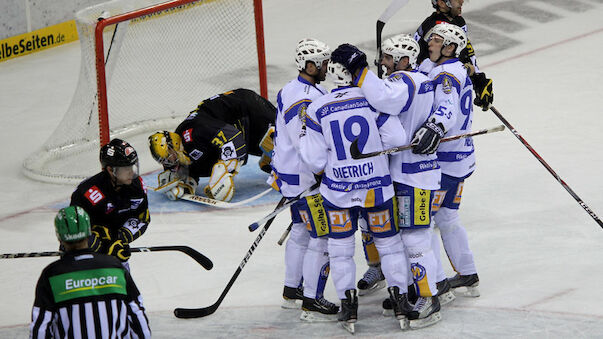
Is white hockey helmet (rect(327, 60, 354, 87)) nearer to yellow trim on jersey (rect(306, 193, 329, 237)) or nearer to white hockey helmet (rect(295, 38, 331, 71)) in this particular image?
white hockey helmet (rect(295, 38, 331, 71))

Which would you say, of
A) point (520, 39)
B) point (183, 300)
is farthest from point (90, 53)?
point (520, 39)

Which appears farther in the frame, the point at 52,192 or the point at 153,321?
the point at 52,192

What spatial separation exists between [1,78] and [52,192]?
2.70 meters

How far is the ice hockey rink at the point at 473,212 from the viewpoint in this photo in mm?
5410

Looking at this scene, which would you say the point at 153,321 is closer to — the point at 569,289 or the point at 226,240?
the point at 226,240

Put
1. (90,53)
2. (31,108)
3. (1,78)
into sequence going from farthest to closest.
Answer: (1,78), (31,108), (90,53)

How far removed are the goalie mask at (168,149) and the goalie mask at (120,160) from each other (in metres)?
2.26

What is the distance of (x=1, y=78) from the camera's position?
991 centimetres

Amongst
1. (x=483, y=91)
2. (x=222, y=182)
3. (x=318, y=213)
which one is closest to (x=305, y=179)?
(x=318, y=213)

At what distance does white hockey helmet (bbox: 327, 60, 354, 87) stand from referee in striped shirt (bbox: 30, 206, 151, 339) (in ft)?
5.28

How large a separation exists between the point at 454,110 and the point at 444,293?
3.11 feet

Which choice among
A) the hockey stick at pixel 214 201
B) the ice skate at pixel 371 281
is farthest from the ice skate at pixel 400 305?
the hockey stick at pixel 214 201

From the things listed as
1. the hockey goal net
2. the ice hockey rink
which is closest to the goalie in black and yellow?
the ice hockey rink

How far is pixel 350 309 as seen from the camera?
17.1 feet
